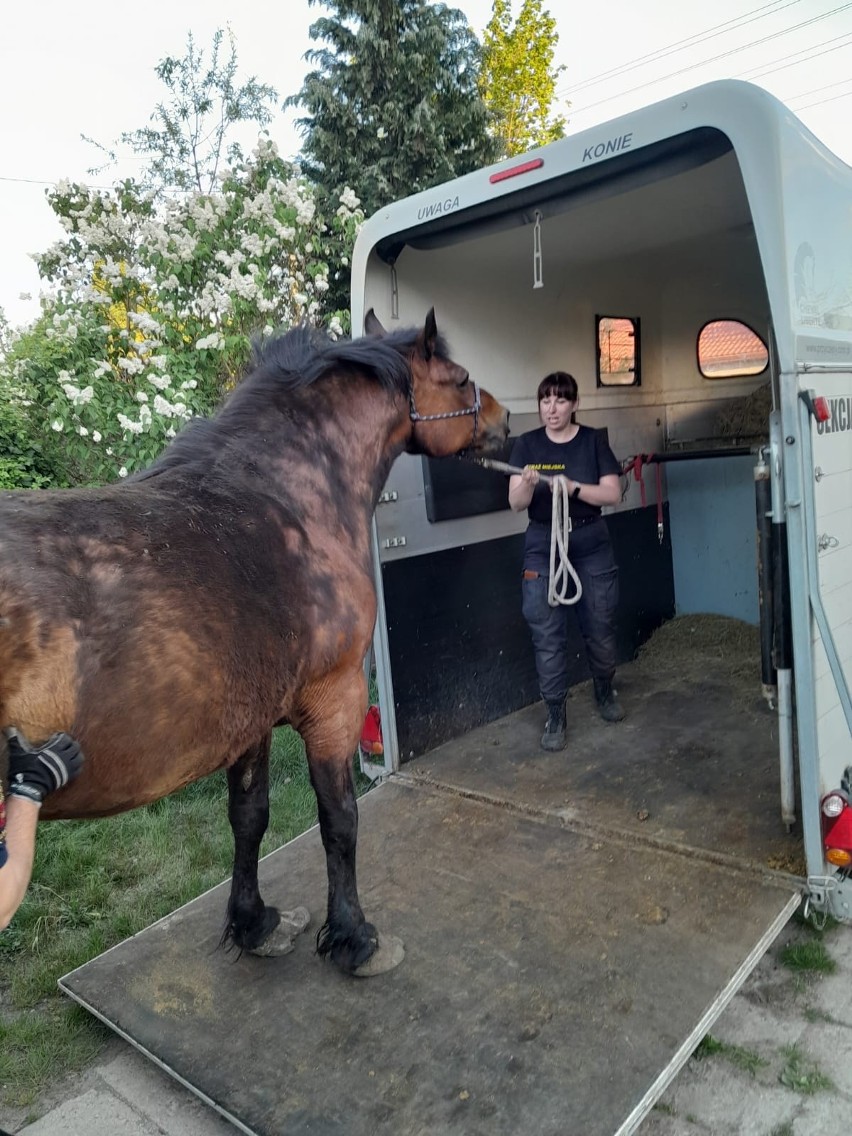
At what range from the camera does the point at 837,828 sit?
2512mm

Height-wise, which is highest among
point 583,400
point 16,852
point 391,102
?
point 391,102

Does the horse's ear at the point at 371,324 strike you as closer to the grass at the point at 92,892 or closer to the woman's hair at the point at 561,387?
the woman's hair at the point at 561,387

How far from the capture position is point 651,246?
4.57 m

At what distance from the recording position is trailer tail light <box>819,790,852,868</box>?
248 centimetres

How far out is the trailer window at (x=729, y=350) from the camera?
5.73 m

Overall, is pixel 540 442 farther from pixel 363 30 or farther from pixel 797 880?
pixel 363 30

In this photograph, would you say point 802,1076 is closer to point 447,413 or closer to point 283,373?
point 447,413

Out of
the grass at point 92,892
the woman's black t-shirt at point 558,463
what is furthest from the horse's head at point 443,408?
the grass at point 92,892

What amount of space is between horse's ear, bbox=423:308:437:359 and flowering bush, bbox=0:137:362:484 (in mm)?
2229

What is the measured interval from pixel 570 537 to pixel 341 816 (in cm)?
221

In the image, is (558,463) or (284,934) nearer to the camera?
(284,934)

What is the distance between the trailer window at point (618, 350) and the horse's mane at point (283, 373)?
288cm

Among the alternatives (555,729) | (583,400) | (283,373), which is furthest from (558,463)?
(283,373)

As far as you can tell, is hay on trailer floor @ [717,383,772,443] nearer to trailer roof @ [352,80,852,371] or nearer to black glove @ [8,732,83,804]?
trailer roof @ [352,80,852,371]
